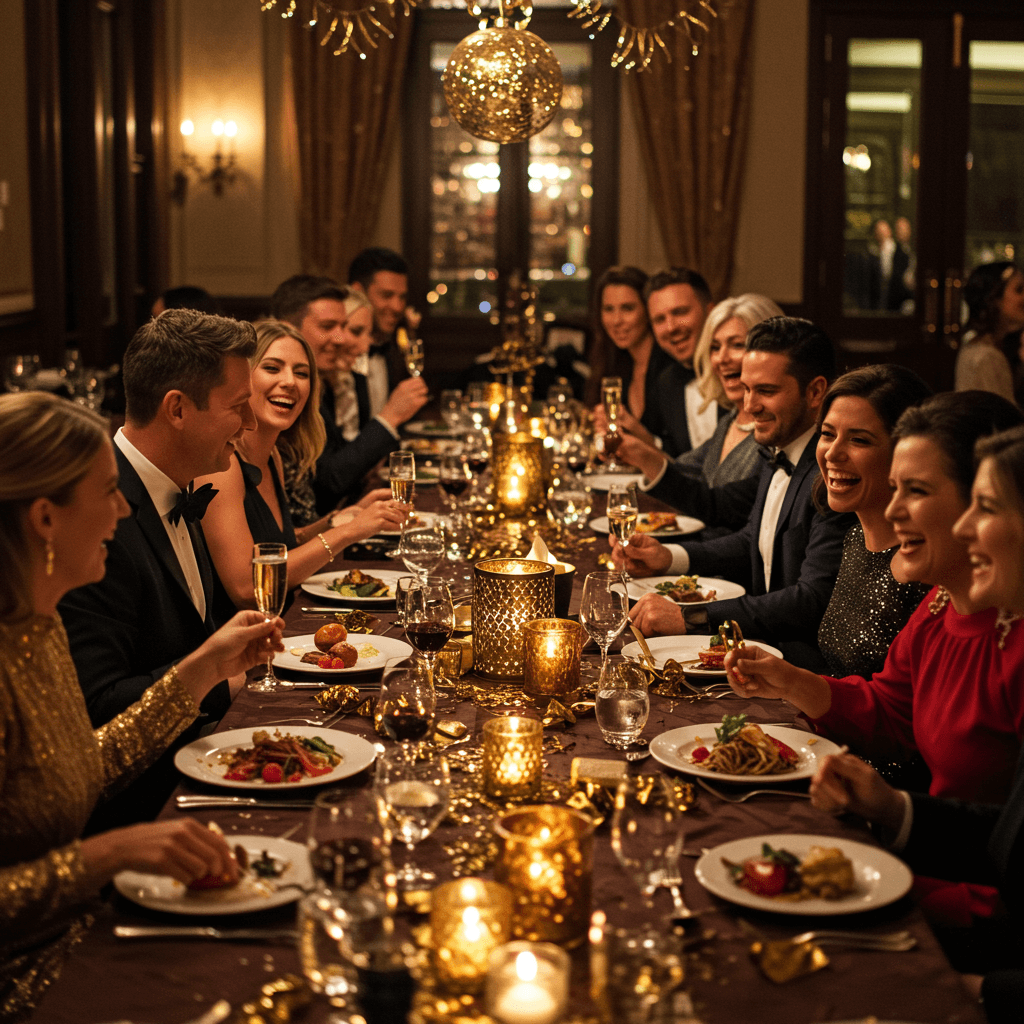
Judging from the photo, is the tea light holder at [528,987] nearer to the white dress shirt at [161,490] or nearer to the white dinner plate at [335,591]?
the white dress shirt at [161,490]

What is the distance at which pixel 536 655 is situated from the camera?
6.56 ft

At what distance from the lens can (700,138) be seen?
8.18 m

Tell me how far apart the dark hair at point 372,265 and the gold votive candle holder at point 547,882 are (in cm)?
508

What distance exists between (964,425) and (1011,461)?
312mm

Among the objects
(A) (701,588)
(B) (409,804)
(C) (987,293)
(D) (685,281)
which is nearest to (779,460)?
(A) (701,588)

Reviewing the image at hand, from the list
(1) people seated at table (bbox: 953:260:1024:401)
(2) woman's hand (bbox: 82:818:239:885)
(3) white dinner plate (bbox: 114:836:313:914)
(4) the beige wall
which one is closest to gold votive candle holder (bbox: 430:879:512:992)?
(3) white dinner plate (bbox: 114:836:313:914)

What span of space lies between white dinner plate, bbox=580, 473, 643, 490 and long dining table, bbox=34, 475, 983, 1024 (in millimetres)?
2615

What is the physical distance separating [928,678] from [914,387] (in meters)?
0.72

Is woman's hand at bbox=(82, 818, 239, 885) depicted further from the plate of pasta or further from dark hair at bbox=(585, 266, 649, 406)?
dark hair at bbox=(585, 266, 649, 406)

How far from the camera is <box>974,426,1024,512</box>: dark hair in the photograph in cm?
158

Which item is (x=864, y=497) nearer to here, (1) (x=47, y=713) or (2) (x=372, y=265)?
(1) (x=47, y=713)

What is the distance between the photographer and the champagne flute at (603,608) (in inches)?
80.3

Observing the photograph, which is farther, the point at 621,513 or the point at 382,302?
the point at 382,302

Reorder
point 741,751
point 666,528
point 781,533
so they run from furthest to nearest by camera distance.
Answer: point 666,528
point 781,533
point 741,751
